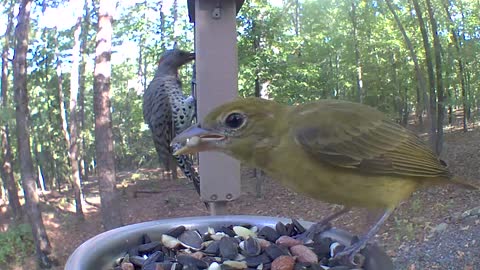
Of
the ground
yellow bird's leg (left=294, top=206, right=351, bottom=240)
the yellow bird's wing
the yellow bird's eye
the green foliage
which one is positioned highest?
the yellow bird's eye

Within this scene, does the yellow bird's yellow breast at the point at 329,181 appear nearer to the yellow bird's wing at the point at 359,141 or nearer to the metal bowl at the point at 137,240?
the yellow bird's wing at the point at 359,141

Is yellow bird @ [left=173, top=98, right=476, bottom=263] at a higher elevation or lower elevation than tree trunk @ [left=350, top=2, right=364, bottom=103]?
lower

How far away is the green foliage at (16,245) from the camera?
14.2m

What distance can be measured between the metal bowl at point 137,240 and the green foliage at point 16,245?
13.6 m

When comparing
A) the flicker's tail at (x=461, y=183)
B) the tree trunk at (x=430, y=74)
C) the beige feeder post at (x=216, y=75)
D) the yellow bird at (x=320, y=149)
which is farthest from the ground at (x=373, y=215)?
the yellow bird at (x=320, y=149)

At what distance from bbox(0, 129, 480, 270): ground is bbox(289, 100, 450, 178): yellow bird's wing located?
1.70 m

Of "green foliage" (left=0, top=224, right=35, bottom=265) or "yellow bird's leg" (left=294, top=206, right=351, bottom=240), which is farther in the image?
"green foliage" (left=0, top=224, right=35, bottom=265)

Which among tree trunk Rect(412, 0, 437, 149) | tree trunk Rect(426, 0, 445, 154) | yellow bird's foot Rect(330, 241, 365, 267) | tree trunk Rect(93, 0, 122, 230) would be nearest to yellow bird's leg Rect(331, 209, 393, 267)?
yellow bird's foot Rect(330, 241, 365, 267)

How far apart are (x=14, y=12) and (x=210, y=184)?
1864 centimetres

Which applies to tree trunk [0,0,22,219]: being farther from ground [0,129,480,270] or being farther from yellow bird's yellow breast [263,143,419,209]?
yellow bird's yellow breast [263,143,419,209]

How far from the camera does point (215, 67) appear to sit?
9.62 ft

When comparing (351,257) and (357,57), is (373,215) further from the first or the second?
(357,57)

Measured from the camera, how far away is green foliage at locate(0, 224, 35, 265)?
14.2 meters

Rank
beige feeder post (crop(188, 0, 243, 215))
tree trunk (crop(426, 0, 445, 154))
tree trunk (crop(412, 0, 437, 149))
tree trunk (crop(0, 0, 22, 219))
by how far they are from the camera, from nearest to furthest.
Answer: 1. beige feeder post (crop(188, 0, 243, 215))
2. tree trunk (crop(412, 0, 437, 149))
3. tree trunk (crop(426, 0, 445, 154))
4. tree trunk (crop(0, 0, 22, 219))
